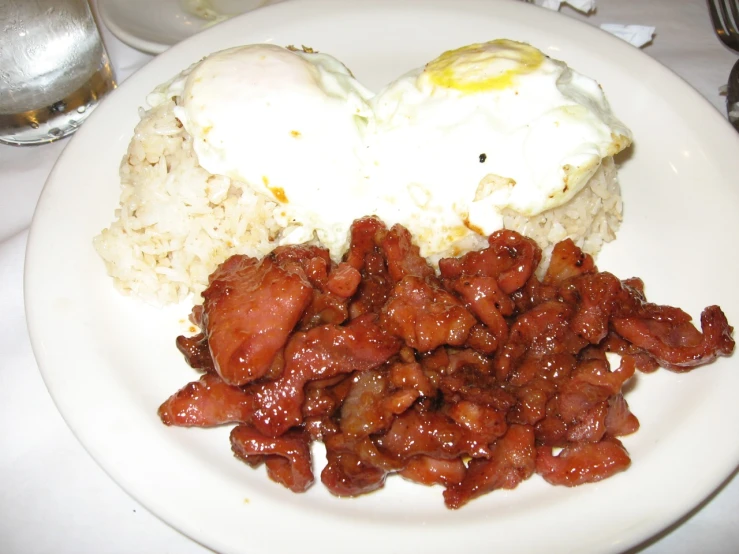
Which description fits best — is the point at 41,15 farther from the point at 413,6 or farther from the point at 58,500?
the point at 58,500

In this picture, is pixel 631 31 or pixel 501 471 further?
pixel 631 31

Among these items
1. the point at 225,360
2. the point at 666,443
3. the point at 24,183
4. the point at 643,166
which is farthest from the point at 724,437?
the point at 24,183

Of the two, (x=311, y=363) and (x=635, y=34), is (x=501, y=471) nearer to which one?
(x=311, y=363)

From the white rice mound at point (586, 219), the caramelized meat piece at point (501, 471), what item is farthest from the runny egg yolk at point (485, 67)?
the caramelized meat piece at point (501, 471)

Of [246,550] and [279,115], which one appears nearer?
[246,550]

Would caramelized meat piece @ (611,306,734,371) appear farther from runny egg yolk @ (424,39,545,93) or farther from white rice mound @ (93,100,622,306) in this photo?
runny egg yolk @ (424,39,545,93)

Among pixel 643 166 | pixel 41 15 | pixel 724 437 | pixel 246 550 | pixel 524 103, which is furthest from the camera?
pixel 41 15

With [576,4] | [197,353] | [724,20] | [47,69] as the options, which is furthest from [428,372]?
[724,20]
